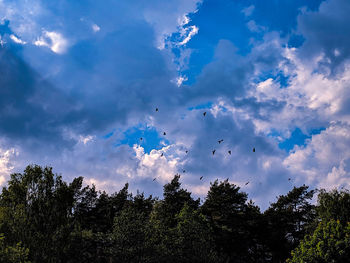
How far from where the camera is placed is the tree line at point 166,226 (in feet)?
93.3

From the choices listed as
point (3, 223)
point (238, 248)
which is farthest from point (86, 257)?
point (238, 248)

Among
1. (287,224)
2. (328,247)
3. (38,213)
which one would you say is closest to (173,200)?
(287,224)

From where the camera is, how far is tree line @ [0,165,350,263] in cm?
2844

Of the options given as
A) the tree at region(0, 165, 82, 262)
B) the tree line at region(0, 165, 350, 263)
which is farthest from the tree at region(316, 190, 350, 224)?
the tree at region(0, 165, 82, 262)

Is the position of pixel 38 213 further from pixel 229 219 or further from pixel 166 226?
pixel 229 219

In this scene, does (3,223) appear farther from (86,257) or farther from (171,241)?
(86,257)

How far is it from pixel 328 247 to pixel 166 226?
28760 millimetres

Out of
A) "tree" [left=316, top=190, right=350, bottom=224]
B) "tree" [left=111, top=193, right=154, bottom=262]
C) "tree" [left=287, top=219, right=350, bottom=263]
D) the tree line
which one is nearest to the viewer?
"tree" [left=287, top=219, right=350, bottom=263]

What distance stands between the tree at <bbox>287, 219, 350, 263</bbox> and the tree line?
6 centimetres

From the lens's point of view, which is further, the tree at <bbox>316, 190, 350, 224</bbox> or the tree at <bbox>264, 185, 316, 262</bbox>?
the tree at <bbox>264, 185, 316, 262</bbox>

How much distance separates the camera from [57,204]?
31984 millimetres

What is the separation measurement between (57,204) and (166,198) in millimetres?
32225

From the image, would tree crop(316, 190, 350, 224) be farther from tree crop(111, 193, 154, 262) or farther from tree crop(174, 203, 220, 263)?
tree crop(111, 193, 154, 262)

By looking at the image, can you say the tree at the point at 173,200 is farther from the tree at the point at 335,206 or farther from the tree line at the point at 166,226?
the tree at the point at 335,206
